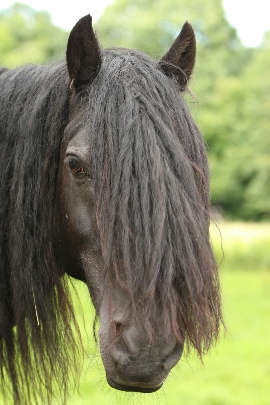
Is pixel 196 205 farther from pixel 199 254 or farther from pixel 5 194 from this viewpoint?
pixel 5 194

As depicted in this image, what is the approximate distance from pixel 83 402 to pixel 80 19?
4.76 meters

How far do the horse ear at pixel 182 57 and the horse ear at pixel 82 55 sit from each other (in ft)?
0.94

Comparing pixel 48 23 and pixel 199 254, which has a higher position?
pixel 199 254

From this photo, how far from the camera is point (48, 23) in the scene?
39.6 meters

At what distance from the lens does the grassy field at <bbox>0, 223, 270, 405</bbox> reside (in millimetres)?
2886

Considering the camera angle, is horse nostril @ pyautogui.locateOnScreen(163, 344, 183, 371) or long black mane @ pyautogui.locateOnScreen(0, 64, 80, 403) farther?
long black mane @ pyautogui.locateOnScreen(0, 64, 80, 403)

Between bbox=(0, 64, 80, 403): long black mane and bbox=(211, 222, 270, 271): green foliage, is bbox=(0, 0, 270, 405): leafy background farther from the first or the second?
bbox=(0, 64, 80, 403): long black mane

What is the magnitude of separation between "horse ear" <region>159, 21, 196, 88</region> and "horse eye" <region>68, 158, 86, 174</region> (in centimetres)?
59

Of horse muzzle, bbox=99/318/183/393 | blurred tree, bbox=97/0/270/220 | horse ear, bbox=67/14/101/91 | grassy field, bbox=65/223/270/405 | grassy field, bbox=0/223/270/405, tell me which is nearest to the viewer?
horse muzzle, bbox=99/318/183/393

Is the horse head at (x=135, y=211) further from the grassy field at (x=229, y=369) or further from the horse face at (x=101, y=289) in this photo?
the grassy field at (x=229, y=369)

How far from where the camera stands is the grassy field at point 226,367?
114 inches

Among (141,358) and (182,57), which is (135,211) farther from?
(182,57)

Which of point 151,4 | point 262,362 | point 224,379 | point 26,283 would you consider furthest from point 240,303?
point 151,4

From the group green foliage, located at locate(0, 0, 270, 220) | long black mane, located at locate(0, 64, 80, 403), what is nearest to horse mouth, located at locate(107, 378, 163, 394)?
long black mane, located at locate(0, 64, 80, 403)
